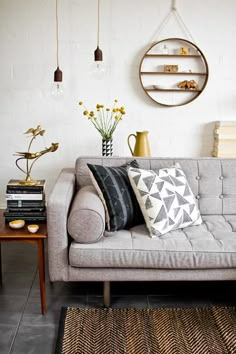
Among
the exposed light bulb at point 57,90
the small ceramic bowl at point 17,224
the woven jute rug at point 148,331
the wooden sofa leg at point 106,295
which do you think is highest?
the exposed light bulb at point 57,90

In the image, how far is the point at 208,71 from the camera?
3.43 meters

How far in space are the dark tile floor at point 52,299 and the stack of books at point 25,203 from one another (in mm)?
458

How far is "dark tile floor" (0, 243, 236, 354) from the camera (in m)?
2.13

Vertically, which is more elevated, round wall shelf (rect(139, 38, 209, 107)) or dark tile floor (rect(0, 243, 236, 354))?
round wall shelf (rect(139, 38, 209, 107))

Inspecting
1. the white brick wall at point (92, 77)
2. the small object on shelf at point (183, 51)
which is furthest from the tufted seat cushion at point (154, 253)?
the small object on shelf at point (183, 51)

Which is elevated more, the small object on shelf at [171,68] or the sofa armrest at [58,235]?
the small object on shelf at [171,68]

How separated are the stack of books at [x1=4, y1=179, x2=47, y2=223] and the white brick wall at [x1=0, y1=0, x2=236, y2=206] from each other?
44.2 inches

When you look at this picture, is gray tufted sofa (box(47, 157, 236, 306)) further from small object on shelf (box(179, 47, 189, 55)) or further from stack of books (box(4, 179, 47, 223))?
small object on shelf (box(179, 47, 189, 55))

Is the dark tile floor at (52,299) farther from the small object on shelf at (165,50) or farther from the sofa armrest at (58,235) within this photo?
the small object on shelf at (165,50)

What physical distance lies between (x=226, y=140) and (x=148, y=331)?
1.82 metres

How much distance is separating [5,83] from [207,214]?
1.95 meters

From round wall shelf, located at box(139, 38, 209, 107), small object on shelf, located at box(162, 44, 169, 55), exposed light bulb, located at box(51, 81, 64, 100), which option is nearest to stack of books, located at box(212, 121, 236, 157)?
round wall shelf, located at box(139, 38, 209, 107)

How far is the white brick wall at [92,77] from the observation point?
337 centimetres

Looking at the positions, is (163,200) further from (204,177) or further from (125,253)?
(204,177)
